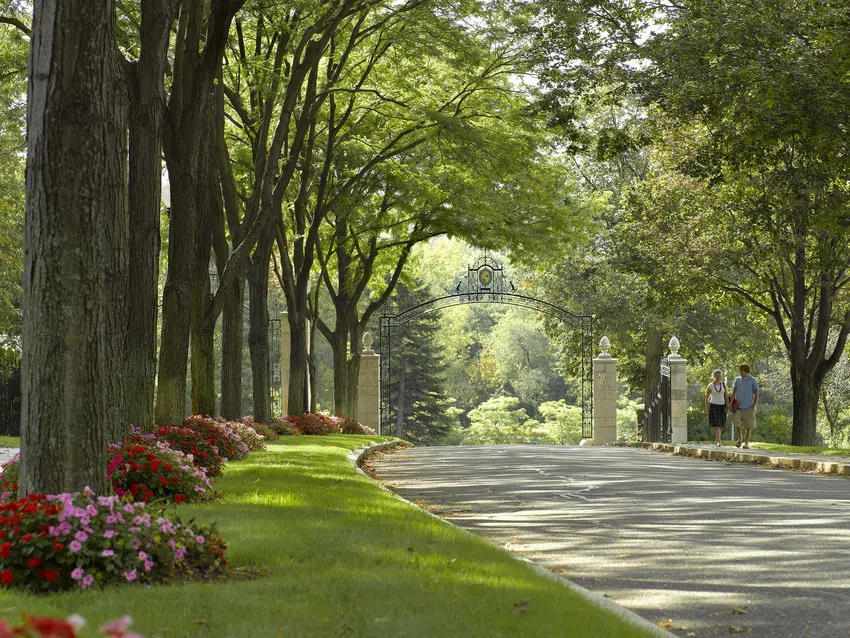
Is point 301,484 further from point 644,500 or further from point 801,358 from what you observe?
point 801,358

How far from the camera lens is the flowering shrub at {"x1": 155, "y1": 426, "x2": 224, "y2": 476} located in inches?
499

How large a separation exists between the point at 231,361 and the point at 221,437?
18.2 feet

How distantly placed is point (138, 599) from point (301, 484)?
654 cm

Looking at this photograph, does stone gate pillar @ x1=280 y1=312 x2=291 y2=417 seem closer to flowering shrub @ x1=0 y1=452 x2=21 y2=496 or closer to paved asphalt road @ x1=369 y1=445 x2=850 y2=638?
paved asphalt road @ x1=369 y1=445 x2=850 y2=638

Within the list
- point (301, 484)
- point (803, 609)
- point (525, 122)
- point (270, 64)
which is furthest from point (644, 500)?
point (525, 122)

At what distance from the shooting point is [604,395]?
37.9m

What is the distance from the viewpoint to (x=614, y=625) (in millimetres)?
5195

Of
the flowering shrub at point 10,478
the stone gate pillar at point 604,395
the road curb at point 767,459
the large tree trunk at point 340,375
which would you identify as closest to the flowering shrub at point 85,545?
the flowering shrub at point 10,478

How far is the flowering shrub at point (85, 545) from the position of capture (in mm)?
5961

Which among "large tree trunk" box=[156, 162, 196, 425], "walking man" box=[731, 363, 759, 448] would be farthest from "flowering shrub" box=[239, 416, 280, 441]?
"walking man" box=[731, 363, 759, 448]

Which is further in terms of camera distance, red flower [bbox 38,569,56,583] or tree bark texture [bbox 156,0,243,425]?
tree bark texture [bbox 156,0,243,425]

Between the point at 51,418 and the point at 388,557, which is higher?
the point at 51,418

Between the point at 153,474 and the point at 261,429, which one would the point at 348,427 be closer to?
the point at 261,429

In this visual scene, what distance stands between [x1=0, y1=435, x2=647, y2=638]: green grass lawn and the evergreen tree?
63.8m
